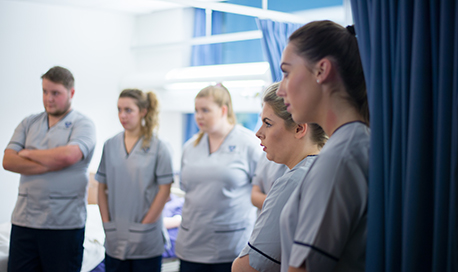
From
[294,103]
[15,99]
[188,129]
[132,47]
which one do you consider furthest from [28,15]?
[294,103]

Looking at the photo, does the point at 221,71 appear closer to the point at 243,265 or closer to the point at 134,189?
the point at 134,189

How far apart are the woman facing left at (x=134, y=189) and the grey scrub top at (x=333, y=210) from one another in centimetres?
154

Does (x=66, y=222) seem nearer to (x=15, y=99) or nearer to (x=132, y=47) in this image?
(x=15, y=99)

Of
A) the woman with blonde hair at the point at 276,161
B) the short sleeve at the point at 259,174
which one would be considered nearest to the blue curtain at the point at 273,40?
the short sleeve at the point at 259,174

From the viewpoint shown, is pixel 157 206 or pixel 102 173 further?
pixel 102 173

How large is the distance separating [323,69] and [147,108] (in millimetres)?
1772

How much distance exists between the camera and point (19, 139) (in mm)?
2307

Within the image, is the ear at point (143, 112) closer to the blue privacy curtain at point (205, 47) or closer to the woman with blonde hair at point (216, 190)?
the woman with blonde hair at point (216, 190)

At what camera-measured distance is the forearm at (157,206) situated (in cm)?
228

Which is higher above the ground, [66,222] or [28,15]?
[28,15]

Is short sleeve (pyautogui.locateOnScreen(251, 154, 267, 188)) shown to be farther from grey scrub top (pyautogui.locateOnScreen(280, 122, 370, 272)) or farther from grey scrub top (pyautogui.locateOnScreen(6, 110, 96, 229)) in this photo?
grey scrub top (pyautogui.locateOnScreen(280, 122, 370, 272))

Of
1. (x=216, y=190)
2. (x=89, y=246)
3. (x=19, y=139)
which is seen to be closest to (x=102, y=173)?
(x=19, y=139)

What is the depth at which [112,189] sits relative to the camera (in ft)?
7.72

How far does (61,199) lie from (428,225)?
6.68 ft
